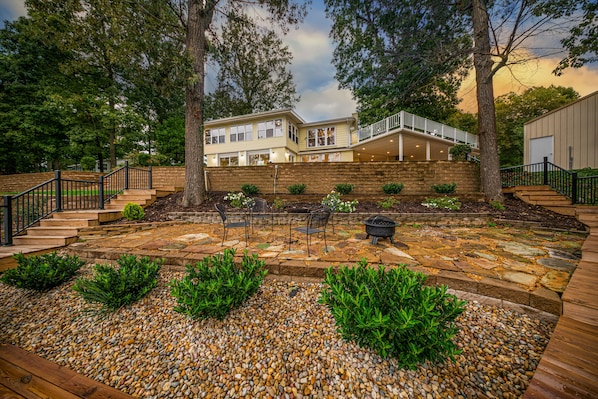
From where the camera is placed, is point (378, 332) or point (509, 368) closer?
point (378, 332)

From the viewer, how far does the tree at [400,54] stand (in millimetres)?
8125

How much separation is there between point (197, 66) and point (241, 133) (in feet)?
31.9

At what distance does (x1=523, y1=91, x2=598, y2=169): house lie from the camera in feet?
25.7

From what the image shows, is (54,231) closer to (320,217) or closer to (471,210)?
(320,217)

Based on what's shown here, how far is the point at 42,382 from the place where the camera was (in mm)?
1524

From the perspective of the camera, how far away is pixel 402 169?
8.67 m

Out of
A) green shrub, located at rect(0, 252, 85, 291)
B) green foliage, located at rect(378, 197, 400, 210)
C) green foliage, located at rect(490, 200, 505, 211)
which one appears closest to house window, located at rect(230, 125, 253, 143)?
green foliage, located at rect(378, 197, 400, 210)

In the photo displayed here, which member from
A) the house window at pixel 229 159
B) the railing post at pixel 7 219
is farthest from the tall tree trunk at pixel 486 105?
the house window at pixel 229 159

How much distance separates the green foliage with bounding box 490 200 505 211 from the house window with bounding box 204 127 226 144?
1674cm

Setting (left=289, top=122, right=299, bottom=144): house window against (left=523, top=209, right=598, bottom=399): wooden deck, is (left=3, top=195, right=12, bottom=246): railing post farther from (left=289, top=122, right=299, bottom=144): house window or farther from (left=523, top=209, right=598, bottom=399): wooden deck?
(left=289, top=122, right=299, bottom=144): house window

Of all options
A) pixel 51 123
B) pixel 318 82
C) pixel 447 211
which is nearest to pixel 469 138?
pixel 447 211

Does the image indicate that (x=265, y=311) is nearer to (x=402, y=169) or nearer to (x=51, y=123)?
(x=402, y=169)

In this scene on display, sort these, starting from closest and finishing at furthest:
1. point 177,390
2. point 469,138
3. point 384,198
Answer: point 177,390 < point 384,198 < point 469,138

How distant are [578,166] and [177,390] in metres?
14.0
